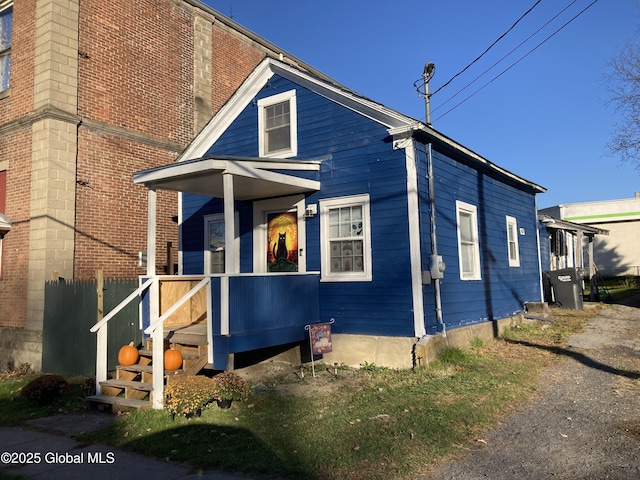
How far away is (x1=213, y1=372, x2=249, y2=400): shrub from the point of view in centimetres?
681

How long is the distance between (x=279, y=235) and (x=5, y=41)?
9.07 meters

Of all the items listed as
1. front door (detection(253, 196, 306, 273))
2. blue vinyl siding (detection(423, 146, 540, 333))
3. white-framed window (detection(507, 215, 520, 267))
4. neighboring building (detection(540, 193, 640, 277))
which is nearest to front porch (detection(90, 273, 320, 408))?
front door (detection(253, 196, 306, 273))

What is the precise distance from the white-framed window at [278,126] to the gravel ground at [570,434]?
6666 mm

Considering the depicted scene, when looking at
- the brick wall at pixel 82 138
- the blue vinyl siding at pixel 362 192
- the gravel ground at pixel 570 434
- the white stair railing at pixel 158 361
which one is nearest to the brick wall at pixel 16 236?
the brick wall at pixel 82 138

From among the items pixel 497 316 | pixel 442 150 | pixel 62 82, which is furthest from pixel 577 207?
pixel 62 82

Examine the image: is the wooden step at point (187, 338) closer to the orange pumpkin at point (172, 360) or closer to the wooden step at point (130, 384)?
the orange pumpkin at point (172, 360)

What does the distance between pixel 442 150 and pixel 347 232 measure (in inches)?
106

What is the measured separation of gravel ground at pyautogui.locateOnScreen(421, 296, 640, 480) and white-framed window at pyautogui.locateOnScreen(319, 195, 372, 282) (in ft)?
12.0

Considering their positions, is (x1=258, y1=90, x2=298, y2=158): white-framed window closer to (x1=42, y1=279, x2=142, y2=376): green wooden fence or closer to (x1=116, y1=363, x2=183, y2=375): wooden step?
(x1=42, y1=279, x2=142, y2=376): green wooden fence

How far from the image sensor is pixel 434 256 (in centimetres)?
915

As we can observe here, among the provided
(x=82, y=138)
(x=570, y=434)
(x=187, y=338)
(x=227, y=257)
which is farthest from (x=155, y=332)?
(x=82, y=138)

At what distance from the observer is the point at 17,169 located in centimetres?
1189

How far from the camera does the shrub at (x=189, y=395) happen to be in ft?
21.2

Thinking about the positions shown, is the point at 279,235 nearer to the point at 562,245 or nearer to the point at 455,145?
the point at 455,145
